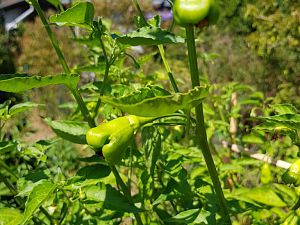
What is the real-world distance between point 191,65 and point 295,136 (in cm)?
42

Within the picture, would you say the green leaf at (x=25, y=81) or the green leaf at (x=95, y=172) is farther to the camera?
the green leaf at (x=95, y=172)

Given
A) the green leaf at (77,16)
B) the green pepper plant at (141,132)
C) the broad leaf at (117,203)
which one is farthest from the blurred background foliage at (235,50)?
the broad leaf at (117,203)

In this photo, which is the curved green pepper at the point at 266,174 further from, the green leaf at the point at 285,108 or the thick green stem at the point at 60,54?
the thick green stem at the point at 60,54

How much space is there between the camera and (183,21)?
0.78m

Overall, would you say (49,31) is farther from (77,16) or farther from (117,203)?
(117,203)

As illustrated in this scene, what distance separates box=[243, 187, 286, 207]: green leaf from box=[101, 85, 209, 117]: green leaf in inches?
25.5

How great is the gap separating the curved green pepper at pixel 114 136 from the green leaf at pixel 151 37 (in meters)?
0.17

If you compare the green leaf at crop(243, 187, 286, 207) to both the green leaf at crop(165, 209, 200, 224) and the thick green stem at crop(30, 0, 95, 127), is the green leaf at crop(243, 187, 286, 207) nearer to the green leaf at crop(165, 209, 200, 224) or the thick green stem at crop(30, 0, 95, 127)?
the green leaf at crop(165, 209, 200, 224)

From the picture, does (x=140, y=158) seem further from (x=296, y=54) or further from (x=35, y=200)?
(x=296, y=54)

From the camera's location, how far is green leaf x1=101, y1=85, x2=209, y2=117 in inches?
28.2

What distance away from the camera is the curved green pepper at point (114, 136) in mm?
872

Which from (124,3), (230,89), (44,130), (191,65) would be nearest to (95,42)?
(191,65)

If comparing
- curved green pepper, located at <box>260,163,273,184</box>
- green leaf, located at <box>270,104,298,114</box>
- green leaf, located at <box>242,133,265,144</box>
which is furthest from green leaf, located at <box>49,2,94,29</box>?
green leaf, located at <box>242,133,265,144</box>

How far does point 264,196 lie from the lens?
4.47 ft
